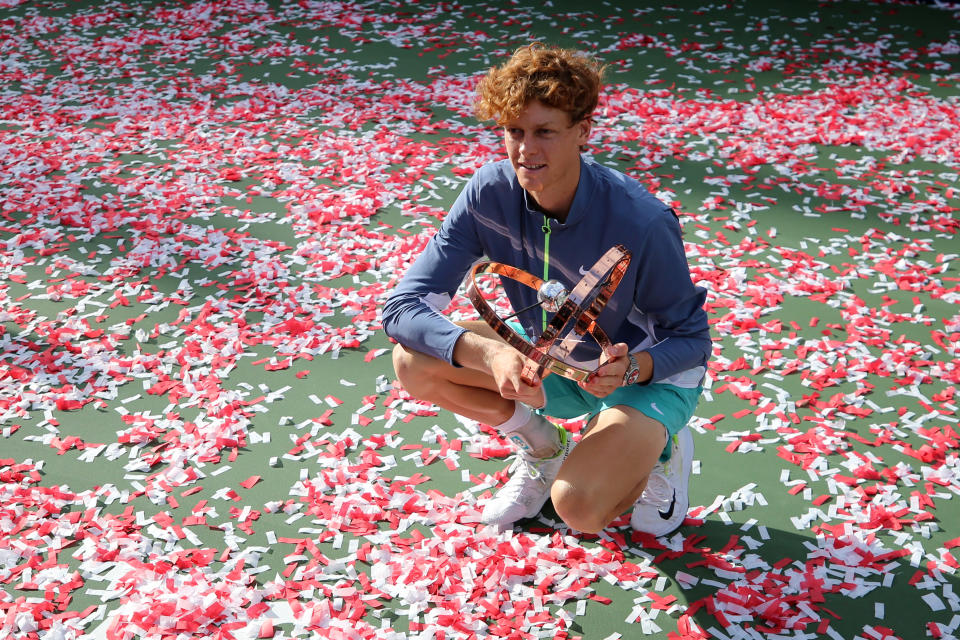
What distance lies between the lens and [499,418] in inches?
112

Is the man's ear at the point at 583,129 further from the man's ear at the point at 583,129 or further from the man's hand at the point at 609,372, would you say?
the man's hand at the point at 609,372

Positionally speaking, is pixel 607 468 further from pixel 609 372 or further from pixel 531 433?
pixel 531 433

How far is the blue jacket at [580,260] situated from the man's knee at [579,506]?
0.42 metres

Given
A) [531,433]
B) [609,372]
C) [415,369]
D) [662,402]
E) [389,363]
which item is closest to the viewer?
[609,372]

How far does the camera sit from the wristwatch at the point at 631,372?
8.20 feet

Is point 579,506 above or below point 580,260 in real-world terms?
below

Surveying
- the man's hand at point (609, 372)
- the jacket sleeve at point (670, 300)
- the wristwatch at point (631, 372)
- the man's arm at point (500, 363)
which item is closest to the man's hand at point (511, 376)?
the man's arm at point (500, 363)

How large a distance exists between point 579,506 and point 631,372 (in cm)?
43

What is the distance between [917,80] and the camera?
7016mm

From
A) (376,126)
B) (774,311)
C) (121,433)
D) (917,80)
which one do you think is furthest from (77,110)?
(917,80)

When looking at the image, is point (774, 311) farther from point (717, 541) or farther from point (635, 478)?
point (635, 478)

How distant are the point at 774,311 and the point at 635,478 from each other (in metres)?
1.92

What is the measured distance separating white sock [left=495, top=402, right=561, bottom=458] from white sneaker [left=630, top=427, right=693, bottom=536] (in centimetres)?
36

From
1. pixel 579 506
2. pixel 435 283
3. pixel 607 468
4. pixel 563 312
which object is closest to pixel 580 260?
pixel 563 312
